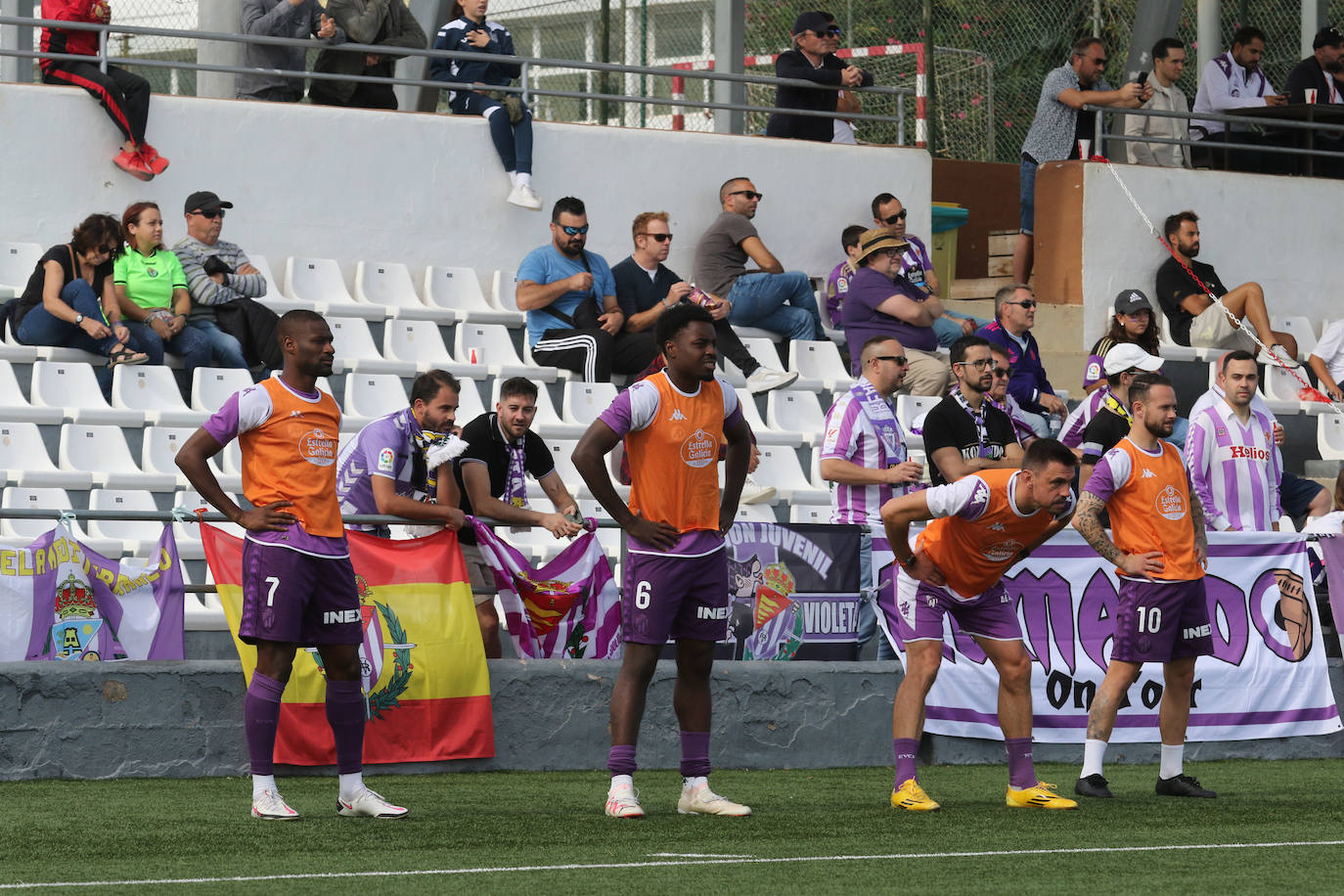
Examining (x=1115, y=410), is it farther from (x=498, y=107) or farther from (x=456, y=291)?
(x=498, y=107)

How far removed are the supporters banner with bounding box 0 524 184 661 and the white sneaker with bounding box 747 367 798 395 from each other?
5.68 meters

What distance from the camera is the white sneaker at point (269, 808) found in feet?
25.2

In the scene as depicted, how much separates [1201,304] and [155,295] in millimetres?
9248

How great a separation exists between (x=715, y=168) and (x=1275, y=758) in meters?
7.34

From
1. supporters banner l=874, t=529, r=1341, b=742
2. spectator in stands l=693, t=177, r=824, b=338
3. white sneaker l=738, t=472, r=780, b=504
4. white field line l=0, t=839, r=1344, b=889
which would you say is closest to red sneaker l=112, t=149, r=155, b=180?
spectator in stands l=693, t=177, r=824, b=338

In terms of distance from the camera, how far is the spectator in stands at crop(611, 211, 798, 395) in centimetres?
1430

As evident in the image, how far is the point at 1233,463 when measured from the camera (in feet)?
39.0

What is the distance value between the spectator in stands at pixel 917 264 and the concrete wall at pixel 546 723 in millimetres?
4978

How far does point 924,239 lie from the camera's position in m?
17.5

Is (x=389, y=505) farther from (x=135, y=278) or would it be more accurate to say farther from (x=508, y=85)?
(x=508, y=85)

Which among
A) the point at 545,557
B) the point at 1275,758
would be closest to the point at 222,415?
the point at 545,557

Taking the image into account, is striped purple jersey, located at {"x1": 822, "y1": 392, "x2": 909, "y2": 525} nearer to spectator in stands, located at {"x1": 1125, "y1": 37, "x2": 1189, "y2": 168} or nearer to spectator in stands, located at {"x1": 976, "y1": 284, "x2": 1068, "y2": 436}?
spectator in stands, located at {"x1": 976, "y1": 284, "x2": 1068, "y2": 436}

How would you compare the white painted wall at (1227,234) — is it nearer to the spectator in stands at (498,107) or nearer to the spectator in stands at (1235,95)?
the spectator in stands at (1235,95)

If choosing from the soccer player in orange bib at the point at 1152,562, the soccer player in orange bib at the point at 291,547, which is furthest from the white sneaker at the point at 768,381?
the soccer player in orange bib at the point at 291,547
